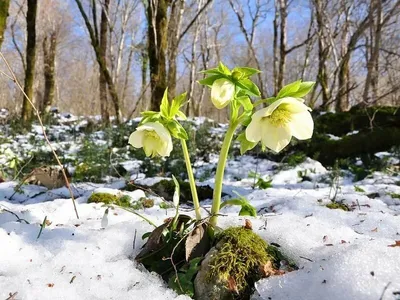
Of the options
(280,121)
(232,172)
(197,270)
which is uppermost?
(280,121)

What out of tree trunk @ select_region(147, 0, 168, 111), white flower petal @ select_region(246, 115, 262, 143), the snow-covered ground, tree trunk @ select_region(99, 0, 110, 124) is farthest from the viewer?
tree trunk @ select_region(99, 0, 110, 124)

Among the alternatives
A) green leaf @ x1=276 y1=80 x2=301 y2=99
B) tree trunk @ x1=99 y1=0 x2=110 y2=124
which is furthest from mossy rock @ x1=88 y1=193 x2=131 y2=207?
tree trunk @ x1=99 y1=0 x2=110 y2=124

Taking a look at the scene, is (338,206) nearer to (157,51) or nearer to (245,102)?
(245,102)

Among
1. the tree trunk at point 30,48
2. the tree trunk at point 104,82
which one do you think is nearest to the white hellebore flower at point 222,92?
the tree trunk at point 30,48

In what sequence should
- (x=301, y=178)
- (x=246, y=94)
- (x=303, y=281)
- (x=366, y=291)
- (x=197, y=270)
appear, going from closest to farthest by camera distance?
1. (x=366, y=291)
2. (x=303, y=281)
3. (x=197, y=270)
4. (x=246, y=94)
5. (x=301, y=178)

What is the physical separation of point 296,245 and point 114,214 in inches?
41.5

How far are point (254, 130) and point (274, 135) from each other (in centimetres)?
8

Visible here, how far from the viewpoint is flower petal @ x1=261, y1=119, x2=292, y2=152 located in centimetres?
125

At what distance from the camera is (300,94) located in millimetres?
1219

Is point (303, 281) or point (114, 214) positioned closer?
point (303, 281)

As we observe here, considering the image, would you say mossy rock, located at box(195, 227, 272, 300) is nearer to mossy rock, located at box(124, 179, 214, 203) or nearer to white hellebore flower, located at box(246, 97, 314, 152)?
white hellebore flower, located at box(246, 97, 314, 152)

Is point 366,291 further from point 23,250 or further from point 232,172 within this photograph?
point 232,172

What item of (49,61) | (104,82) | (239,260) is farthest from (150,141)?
(49,61)

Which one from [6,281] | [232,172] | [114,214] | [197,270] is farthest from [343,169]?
[6,281]
